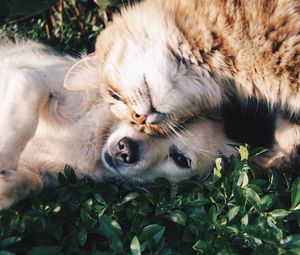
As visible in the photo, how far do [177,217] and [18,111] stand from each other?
0.97m

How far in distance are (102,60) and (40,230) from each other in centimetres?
94

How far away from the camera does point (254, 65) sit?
92.4 inches

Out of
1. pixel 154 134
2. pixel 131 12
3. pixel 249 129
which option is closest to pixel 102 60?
pixel 131 12

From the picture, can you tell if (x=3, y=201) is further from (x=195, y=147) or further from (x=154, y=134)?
(x=195, y=147)

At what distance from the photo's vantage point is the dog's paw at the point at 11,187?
250 cm

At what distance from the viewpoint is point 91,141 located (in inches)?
120

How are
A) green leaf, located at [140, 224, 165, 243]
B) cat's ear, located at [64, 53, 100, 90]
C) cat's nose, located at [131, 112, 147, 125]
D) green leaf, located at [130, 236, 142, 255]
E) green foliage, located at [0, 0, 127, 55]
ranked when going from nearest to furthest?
green leaf, located at [130, 236, 142, 255] → green leaf, located at [140, 224, 165, 243] → cat's nose, located at [131, 112, 147, 125] → cat's ear, located at [64, 53, 100, 90] → green foliage, located at [0, 0, 127, 55]

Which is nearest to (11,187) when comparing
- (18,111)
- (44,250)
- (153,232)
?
(18,111)

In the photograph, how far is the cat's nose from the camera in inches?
103

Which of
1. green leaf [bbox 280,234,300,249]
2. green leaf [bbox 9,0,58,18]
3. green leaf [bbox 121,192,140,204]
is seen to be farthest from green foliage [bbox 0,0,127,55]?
green leaf [bbox 280,234,300,249]

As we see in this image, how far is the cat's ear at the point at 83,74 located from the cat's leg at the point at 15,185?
1.68 feet

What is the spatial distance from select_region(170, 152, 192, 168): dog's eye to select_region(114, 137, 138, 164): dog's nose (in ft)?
0.72

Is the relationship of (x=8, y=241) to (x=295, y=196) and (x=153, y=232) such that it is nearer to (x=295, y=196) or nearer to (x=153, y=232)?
(x=153, y=232)

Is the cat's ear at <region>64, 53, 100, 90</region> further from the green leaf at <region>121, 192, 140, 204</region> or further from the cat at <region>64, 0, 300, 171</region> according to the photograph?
the green leaf at <region>121, 192, 140, 204</region>
